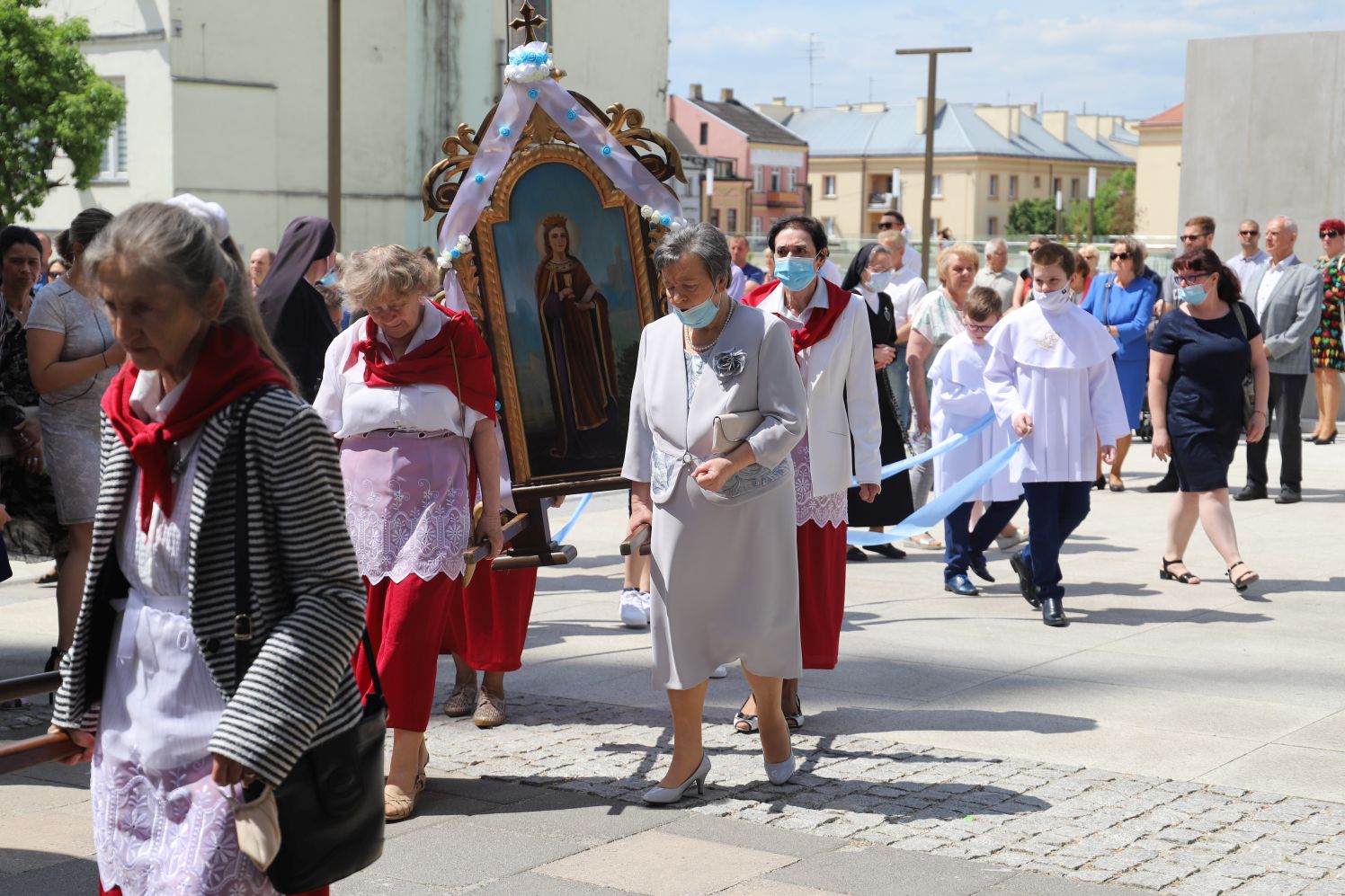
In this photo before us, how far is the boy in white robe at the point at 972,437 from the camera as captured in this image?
9.98 meters

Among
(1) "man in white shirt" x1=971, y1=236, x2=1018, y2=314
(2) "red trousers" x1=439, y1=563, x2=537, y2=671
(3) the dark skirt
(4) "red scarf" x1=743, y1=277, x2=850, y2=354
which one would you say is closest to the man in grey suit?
(1) "man in white shirt" x1=971, y1=236, x2=1018, y2=314

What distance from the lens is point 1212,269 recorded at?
9.47 meters

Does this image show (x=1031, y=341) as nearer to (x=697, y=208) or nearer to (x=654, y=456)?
(x=654, y=456)

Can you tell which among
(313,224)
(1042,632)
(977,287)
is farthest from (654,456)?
(977,287)

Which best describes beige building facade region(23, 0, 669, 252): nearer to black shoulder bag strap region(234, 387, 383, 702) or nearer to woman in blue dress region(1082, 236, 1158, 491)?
woman in blue dress region(1082, 236, 1158, 491)

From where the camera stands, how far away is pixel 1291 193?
19.8 meters

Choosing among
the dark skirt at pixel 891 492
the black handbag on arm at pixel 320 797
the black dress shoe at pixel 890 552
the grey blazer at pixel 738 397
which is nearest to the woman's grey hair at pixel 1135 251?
the black dress shoe at pixel 890 552

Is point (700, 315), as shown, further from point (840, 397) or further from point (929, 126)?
point (929, 126)

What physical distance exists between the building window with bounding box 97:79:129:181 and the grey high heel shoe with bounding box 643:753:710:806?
37341 mm

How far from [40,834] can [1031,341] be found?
5697 millimetres

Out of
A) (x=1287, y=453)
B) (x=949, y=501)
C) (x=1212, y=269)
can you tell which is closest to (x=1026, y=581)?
(x=949, y=501)

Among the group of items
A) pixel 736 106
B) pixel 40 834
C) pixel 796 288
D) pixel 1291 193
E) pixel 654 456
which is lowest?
pixel 40 834

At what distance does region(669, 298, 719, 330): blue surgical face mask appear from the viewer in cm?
560

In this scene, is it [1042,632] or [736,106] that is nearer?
[1042,632]
